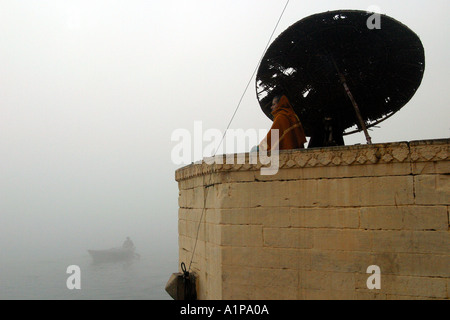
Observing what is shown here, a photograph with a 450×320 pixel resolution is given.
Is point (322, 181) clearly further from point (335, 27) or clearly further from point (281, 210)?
point (335, 27)

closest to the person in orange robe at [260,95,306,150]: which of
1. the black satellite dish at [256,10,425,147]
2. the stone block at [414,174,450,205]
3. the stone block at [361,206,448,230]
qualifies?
the black satellite dish at [256,10,425,147]

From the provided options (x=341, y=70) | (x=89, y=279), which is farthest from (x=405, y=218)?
(x=89, y=279)

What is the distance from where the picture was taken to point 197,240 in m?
4.84

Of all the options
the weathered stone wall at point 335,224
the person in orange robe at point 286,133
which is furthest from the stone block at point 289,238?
the person in orange robe at point 286,133

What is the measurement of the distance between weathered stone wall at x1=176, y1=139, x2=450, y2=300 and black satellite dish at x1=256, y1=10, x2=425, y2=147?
1966mm

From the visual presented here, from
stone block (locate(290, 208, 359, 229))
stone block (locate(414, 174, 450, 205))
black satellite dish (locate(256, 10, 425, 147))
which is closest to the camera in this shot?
stone block (locate(414, 174, 450, 205))

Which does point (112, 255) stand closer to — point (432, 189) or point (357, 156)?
point (357, 156)

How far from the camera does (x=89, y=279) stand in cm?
8625

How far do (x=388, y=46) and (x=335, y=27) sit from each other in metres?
0.84

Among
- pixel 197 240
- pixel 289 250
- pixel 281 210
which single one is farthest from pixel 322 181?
pixel 197 240

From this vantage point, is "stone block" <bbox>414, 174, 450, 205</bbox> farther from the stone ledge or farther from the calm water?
the calm water

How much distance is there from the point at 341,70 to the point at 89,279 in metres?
93.9

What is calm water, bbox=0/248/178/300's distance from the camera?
7231 centimetres

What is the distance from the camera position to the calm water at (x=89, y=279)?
7231 centimetres
